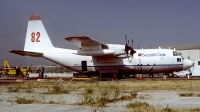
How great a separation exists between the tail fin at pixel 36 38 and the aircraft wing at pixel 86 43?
628cm

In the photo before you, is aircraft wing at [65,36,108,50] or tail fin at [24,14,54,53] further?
tail fin at [24,14,54,53]

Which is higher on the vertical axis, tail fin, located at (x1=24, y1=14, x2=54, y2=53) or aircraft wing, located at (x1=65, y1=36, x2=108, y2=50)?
tail fin, located at (x1=24, y1=14, x2=54, y2=53)

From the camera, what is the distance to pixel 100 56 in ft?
116

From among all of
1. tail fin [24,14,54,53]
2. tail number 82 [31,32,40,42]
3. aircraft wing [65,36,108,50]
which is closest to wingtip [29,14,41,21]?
tail fin [24,14,54,53]

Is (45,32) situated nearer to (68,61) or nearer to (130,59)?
(68,61)

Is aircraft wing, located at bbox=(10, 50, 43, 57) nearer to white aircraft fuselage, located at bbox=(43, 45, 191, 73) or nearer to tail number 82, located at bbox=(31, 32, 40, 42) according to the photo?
tail number 82, located at bbox=(31, 32, 40, 42)

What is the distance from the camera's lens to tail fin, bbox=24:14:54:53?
38406mm

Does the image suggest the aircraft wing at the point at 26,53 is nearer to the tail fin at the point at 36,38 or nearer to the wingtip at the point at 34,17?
the tail fin at the point at 36,38

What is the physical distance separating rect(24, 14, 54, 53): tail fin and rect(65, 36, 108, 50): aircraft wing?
20.6ft

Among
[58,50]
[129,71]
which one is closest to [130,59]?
[129,71]

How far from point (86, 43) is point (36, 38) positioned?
30.7 ft

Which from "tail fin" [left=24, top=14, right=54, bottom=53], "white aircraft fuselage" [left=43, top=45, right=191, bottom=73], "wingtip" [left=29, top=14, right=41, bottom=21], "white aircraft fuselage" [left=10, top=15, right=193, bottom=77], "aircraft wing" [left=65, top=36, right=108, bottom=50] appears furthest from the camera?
"wingtip" [left=29, top=14, right=41, bottom=21]

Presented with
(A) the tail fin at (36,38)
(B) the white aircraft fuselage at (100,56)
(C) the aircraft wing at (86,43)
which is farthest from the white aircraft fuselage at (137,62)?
(A) the tail fin at (36,38)

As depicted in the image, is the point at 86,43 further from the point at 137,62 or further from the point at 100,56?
the point at 137,62
